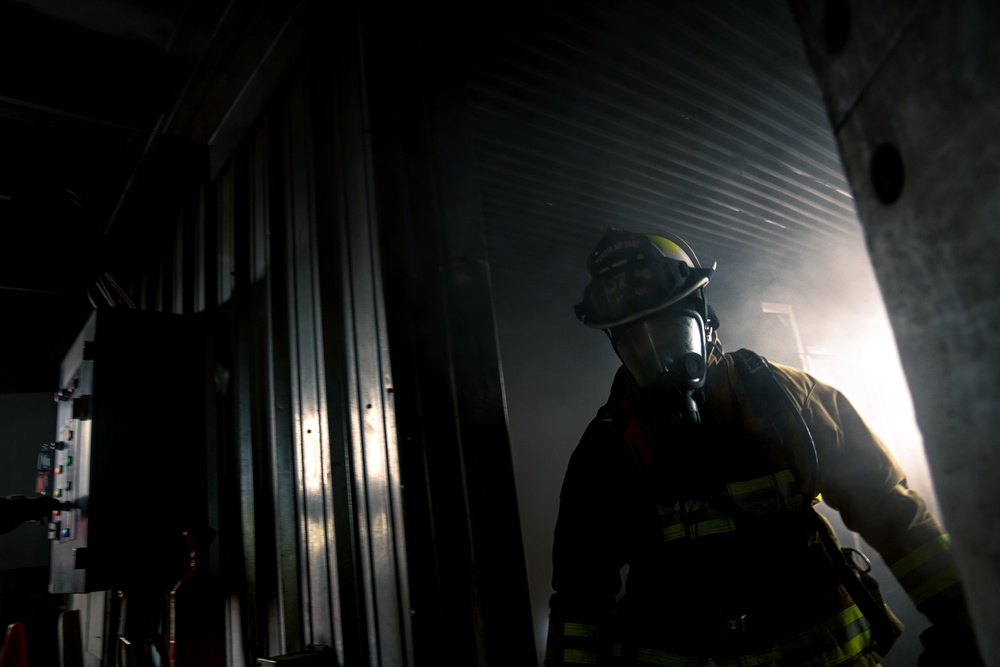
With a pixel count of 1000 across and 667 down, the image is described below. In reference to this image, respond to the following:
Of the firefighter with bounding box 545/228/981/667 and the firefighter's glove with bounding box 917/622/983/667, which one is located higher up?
the firefighter with bounding box 545/228/981/667

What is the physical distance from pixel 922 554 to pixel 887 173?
1.90 metres

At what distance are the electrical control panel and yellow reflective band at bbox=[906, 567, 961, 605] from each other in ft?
9.75

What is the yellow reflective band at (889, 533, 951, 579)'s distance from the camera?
6.10 feet

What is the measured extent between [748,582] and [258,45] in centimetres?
297

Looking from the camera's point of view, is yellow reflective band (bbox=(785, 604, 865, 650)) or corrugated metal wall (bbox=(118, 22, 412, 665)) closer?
corrugated metal wall (bbox=(118, 22, 412, 665))

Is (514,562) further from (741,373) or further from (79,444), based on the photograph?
(79,444)

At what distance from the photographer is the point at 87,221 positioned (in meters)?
3.91

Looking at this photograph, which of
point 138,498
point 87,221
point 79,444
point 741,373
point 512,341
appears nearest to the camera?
point 741,373

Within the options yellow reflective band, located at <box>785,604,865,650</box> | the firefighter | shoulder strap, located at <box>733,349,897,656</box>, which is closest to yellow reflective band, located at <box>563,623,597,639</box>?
the firefighter

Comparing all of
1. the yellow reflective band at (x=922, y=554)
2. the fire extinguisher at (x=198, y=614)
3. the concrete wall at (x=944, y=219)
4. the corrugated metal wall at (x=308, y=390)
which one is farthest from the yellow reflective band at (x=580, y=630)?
the concrete wall at (x=944, y=219)

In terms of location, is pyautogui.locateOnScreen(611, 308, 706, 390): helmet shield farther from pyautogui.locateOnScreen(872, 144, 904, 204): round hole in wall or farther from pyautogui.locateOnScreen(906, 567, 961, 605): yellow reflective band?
pyautogui.locateOnScreen(872, 144, 904, 204): round hole in wall

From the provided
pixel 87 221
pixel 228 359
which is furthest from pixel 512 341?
pixel 87 221

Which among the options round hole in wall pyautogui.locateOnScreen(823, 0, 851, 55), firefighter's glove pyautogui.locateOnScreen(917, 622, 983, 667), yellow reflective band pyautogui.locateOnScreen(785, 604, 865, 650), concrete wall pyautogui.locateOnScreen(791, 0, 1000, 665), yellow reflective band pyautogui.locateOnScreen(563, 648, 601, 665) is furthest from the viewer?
yellow reflective band pyautogui.locateOnScreen(563, 648, 601, 665)

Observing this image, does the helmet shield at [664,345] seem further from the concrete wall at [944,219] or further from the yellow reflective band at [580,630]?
the concrete wall at [944,219]
